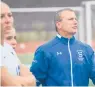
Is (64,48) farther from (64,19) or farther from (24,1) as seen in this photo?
(24,1)

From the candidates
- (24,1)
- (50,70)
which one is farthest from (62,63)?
(24,1)

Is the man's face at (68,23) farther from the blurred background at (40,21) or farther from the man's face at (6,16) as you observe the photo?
the blurred background at (40,21)

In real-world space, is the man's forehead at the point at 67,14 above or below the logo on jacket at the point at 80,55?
above

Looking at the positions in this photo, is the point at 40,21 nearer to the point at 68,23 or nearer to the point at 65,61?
the point at 68,23

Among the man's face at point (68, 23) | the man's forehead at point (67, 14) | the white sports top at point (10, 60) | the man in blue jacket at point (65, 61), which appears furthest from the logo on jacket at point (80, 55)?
the white sports top at point (10, 60)

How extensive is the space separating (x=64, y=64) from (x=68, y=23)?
289mm

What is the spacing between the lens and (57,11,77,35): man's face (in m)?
2.09

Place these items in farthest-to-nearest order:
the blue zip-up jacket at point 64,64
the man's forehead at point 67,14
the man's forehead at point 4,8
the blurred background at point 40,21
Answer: the blurred background at point 40,21 → the man's forehead at point 67,14 → the blue zip-up jacket at point 64,64 → the man's forehead at point 4,8

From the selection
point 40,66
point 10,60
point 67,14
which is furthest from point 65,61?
point 10,60

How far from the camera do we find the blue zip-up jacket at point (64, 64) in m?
2.00

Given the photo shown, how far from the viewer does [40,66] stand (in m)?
2.05

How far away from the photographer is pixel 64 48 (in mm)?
2088

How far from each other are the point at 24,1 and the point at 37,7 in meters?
0.17

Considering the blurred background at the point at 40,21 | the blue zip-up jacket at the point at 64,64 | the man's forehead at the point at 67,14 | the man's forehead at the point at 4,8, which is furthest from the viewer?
the blurred background at the point at 40,21
